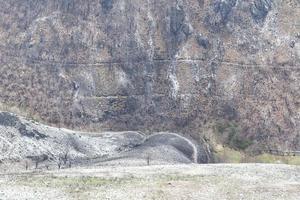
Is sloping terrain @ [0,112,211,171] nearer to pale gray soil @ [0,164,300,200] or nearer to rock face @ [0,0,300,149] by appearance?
rock face @ [0,0,300,149]

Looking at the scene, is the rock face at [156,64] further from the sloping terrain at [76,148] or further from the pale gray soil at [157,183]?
the pale gray soil at [157,183]

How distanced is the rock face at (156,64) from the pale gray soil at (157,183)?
21.8 metres

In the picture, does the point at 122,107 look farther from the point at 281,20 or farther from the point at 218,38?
the point at 281,20

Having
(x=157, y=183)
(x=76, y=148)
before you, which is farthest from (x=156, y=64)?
(x=157, y=183)

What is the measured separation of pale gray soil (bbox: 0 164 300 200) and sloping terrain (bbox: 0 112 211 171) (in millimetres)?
7757

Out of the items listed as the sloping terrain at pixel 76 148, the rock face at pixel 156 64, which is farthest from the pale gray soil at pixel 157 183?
the rock face at pixel 156 64

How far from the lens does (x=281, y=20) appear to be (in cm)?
9562

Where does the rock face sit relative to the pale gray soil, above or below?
above

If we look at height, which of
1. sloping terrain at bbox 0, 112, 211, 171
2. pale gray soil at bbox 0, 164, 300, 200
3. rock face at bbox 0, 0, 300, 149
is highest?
rock face at bbox 0, 0, 300, 149

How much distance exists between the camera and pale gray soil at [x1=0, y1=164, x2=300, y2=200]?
48.2m

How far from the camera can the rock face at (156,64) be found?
273 feet

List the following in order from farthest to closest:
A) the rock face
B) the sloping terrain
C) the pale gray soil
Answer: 1. the rock face
2. the sloping terrain
3. the pale gray soil

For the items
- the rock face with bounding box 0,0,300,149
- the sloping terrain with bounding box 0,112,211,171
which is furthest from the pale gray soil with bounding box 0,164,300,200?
the rock face with bounding box 0,0,300,149

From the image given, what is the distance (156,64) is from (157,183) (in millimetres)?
40510
